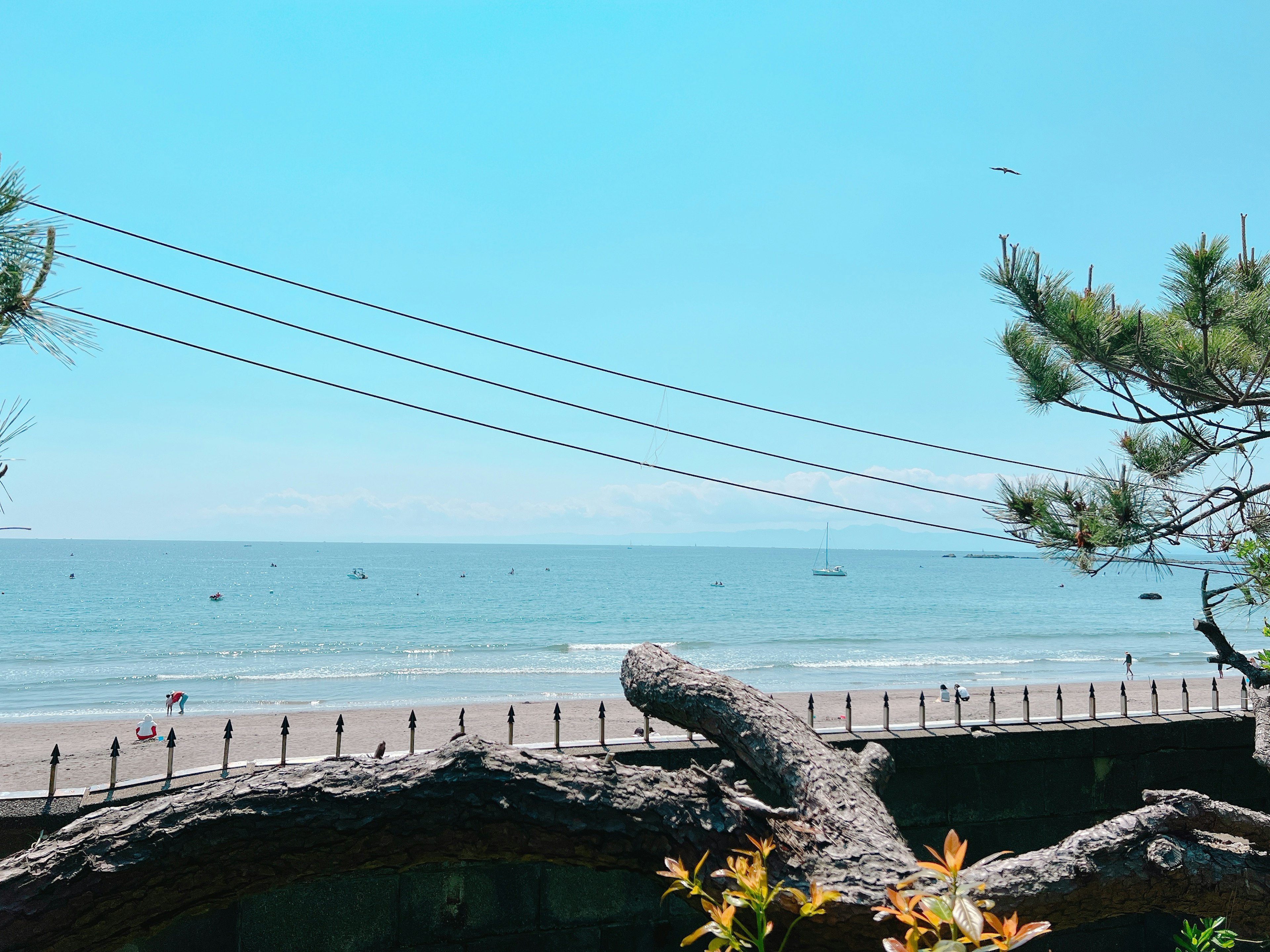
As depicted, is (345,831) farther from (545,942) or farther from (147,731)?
(147,731)

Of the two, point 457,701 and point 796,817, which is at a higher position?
point 796,817

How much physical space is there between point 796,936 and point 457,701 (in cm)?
2544

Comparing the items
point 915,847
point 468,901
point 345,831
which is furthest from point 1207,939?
point 468,901

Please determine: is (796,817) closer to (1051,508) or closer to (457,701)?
(1051,508)

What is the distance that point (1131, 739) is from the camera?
821 centimetres

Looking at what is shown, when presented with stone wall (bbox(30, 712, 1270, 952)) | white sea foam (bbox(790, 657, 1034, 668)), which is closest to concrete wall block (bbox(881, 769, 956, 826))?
stone wall (bbox(30, 712, 1270, 952))

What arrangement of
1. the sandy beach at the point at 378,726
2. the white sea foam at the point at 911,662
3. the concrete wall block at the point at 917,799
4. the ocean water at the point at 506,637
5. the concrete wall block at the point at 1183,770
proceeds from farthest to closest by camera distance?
the white sea foam at the point at 911,662 → the ocean water at the point at 506,637 → the sandy beach at the point at 378,726 → the concrete wall block at the point at 1183,770 → the concrete wall block at the point at 917,799

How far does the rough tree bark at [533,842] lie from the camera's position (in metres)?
3.39

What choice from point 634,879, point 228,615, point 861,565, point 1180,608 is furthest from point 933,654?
point 861,565

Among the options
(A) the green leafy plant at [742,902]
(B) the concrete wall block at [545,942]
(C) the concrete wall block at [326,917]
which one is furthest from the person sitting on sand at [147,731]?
(A) the green leafy plant at [742,902]

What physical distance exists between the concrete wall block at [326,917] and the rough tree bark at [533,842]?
2.55 meters

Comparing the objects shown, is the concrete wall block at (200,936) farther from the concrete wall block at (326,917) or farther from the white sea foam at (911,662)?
the white sea foam at (911,662)

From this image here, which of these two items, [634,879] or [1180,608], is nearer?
[634,879]

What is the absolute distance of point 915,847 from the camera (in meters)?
7.40
